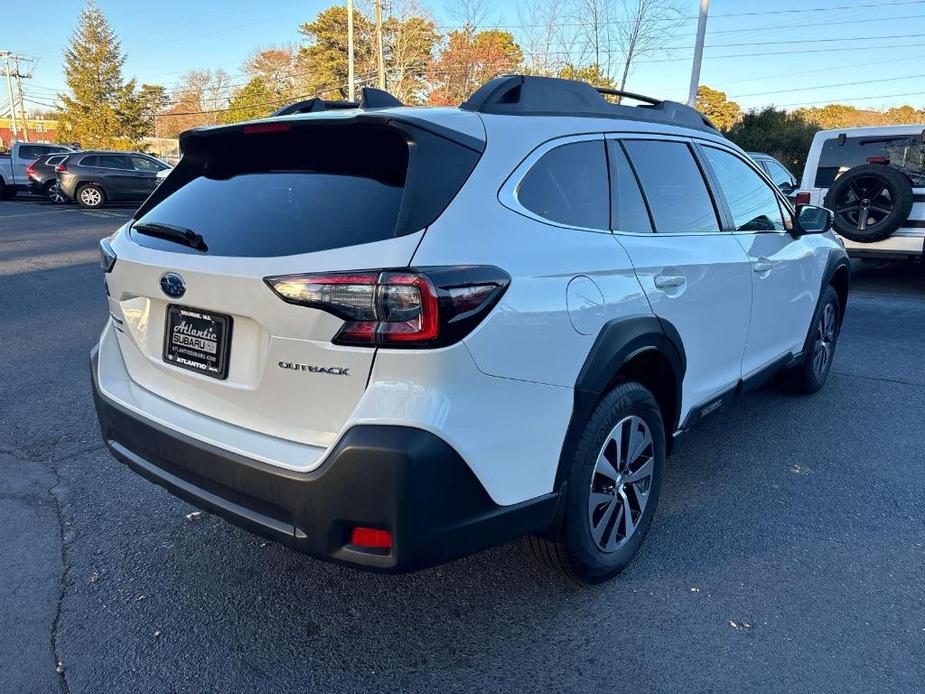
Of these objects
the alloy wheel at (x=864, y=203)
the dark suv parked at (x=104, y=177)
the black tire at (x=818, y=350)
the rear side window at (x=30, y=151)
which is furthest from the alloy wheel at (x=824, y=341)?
the rear side window at (x=30, y=151)

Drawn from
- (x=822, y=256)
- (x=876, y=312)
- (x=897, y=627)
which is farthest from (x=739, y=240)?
(x=876, y=312)

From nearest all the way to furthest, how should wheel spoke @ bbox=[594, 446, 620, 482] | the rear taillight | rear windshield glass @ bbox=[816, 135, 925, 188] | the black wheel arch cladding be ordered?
1. the rear taillight
2. the black wheel arch cladding
3. wheel spoke @ bbox=[594, 446, 620, 482]
4. rear windshield glass @ bbox=[816, 135, 925, 188]

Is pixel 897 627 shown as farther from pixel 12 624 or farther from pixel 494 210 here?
pixel 12 624

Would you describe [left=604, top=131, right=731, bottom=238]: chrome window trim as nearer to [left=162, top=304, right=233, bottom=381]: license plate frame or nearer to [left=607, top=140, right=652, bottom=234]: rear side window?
[left=607, top=140, right=652, bottom=234]: rear side window

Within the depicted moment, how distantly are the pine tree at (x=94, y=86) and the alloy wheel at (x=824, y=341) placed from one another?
50235 mm

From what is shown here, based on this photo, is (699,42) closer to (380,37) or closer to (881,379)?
(881,379)

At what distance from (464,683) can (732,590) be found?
1183 millimetres

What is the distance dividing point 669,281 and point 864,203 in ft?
24.5

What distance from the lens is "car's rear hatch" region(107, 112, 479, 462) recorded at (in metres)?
2.02

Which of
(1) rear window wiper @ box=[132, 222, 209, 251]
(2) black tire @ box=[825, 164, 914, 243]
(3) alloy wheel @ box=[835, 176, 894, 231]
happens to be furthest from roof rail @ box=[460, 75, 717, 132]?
(3) alloy wheel @ box=[835, 176, 894, 231]

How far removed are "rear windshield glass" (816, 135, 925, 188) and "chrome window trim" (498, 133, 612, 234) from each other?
27.4ft

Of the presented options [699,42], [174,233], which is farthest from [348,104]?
[699,42]

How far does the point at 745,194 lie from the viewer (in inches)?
155

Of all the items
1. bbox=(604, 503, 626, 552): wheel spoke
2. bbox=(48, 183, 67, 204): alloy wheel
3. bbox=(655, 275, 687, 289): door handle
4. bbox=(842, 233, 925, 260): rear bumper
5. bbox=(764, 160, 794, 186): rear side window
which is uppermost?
bbox=(764, 160, 794, 186): rear side window
